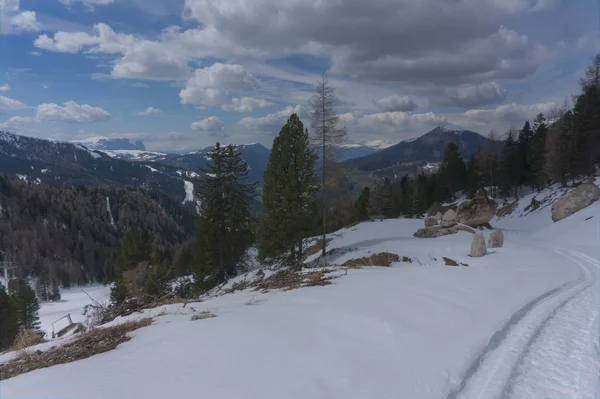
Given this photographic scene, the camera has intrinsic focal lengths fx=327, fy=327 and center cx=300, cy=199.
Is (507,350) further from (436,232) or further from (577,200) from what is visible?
(577,200)

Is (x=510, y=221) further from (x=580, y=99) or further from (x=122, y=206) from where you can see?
(x=122, y=206)

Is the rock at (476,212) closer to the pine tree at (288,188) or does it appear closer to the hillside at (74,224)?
the pine tree at (288,188)

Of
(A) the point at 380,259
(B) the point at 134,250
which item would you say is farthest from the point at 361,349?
(B) the point at 134,250

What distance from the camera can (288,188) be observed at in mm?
21891

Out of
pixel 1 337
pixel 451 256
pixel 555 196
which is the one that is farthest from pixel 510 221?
pixel 1 337

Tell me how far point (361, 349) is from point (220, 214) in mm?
22867

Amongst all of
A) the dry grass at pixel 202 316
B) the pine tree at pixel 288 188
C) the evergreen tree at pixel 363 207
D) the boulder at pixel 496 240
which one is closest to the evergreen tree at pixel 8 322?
the pine tree at pixel 288 188

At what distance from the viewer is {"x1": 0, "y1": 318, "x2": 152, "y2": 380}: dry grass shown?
5125mm

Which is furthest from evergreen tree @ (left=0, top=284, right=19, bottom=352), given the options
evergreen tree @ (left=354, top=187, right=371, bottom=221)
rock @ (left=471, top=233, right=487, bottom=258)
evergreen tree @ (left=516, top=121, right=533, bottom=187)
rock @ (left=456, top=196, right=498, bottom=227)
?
evergreen tree @ (left=516, top=121, right=533, bottom=187)

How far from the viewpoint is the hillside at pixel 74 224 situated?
119 metres

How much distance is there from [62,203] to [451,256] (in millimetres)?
176147

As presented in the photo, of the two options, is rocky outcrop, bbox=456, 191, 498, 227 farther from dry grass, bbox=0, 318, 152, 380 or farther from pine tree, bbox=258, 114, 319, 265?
dry grass, bbox=0, 318, 152, 380

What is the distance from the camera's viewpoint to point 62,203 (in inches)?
5891

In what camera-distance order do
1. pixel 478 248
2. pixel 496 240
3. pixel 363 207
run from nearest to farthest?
pixel 478 248 < pixel 496 240 < pixel 363 207
